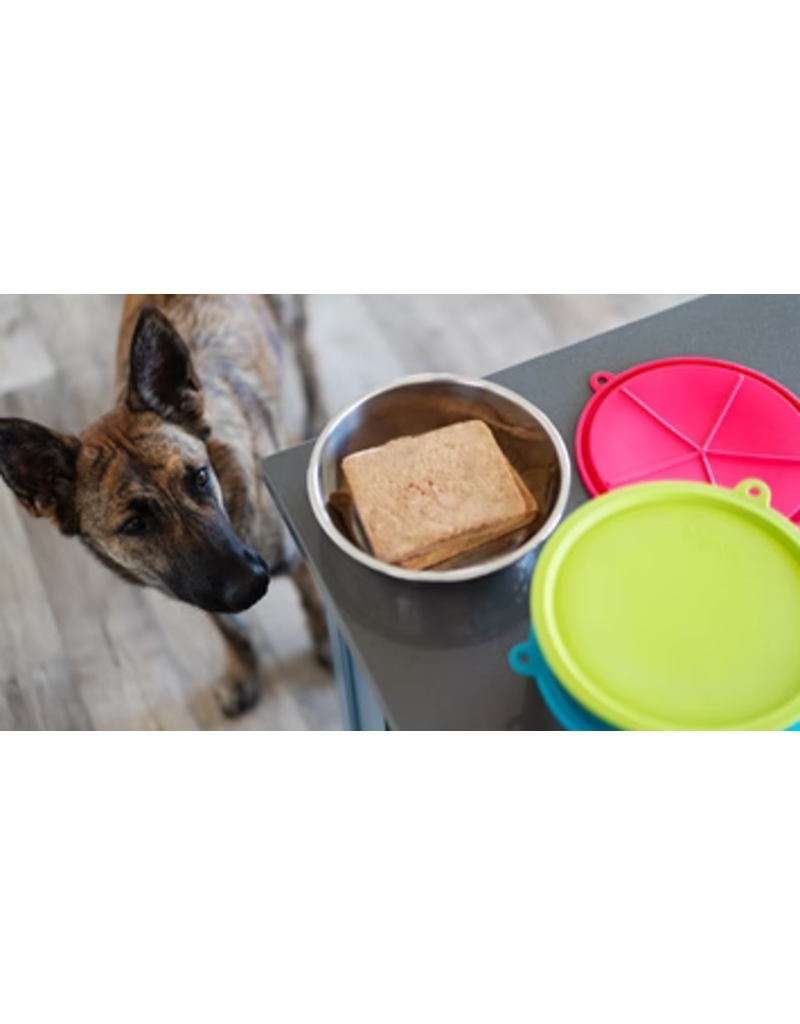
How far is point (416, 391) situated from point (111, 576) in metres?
0.46

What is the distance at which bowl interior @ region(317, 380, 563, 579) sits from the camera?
0.80 m

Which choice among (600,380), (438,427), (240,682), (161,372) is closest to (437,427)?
(438,427)

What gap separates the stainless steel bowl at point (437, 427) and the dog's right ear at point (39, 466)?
23 centimetres

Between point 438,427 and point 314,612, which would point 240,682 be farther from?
point 438,427

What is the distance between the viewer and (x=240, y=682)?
149 cm

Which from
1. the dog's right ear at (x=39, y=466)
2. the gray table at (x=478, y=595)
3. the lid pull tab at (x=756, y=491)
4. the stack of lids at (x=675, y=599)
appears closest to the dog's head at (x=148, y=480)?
the dog's right ear at (x=39, y=466)

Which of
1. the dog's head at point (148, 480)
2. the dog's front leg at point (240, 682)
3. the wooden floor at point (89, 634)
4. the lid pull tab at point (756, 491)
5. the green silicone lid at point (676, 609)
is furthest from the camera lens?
the dog's front leg at point (240, 682)

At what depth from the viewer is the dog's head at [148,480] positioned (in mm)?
870

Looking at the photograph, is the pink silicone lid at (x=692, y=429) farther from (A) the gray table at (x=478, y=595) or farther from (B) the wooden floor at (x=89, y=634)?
(B) the wooden floor at (x=89, y=634)

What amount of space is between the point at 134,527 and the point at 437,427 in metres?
0.29

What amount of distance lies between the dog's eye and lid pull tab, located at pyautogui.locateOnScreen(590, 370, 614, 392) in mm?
415

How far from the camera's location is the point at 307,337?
5.59ft

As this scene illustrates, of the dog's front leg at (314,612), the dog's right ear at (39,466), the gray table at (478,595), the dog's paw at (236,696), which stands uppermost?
the dog's right ear at (39,466)

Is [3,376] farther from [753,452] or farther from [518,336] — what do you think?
[753,452]
